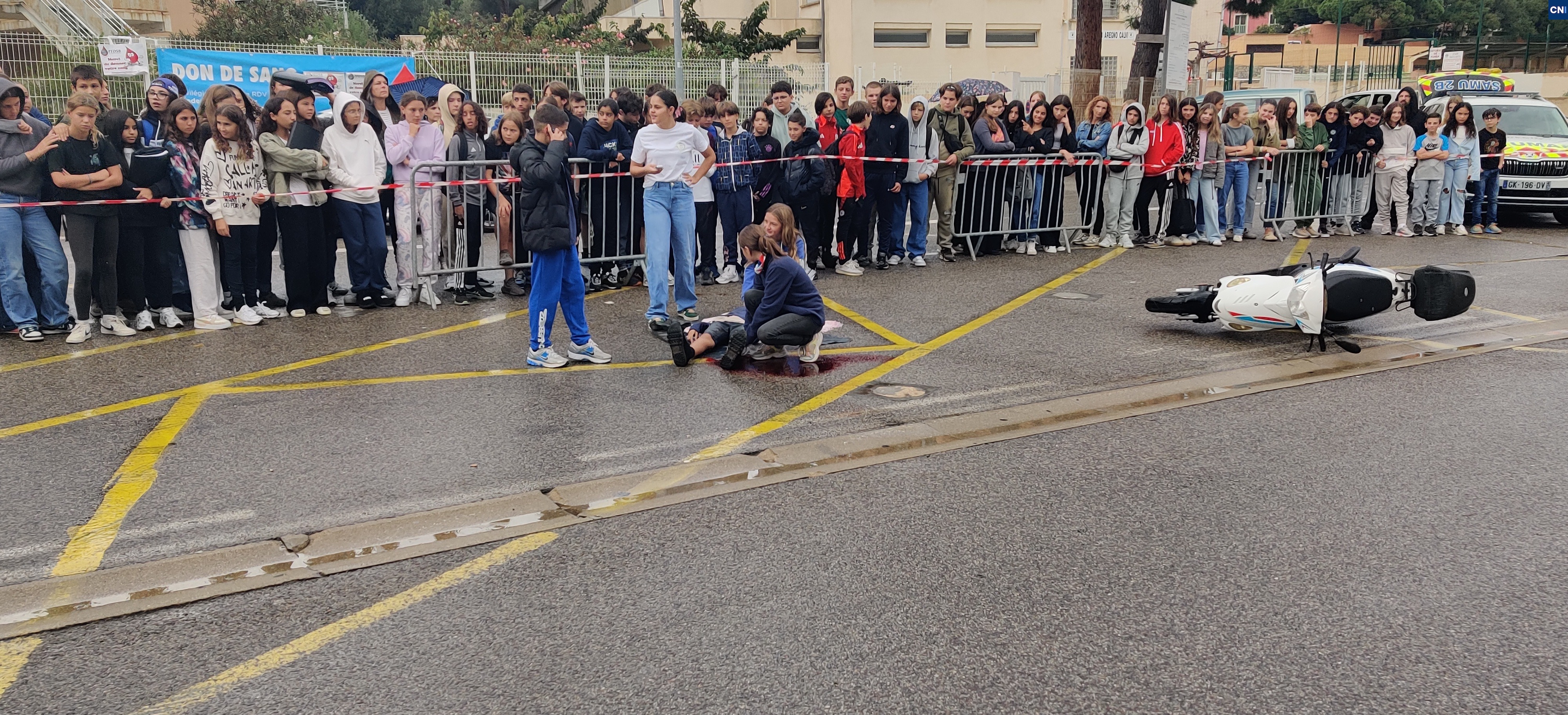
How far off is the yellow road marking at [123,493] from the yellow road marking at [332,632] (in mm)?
1265

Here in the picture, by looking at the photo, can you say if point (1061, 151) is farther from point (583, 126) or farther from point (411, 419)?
point (411, 419)

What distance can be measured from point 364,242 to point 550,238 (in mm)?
3068

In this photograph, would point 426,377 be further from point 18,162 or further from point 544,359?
point 18,162

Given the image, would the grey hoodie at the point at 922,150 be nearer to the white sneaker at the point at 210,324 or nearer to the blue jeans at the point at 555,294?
the blue jeans at the point at 555,294

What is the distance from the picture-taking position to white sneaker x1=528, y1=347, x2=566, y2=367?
834 cm

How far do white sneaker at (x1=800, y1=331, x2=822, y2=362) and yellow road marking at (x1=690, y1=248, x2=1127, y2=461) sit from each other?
41cm

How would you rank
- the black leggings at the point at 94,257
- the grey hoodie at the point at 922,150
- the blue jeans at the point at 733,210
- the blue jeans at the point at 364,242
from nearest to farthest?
the black leggings at the point at 94,257 < the blue jeans at the point at 364,242 < the blue jeans at the point at 733,210 < the grey hoodie at the point at 922,150

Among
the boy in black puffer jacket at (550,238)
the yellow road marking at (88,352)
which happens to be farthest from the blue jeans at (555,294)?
the yellow road marking at (88,352)

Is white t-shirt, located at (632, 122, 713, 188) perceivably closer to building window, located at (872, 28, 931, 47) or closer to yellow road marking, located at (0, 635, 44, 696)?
yellow road marking, located at (0, 635, 44, 696)

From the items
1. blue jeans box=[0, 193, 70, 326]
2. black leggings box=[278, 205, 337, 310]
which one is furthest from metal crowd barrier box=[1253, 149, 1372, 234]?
blue jeans box=[0, 193, 70, 326]

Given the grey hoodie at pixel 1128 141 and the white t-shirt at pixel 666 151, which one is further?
the grey hoodie at pixel 1128 141

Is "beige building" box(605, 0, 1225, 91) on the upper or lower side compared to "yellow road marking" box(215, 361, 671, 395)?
upper

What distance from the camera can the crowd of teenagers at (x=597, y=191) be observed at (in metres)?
8.83

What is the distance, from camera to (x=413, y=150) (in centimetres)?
1079
